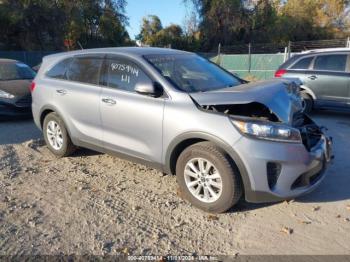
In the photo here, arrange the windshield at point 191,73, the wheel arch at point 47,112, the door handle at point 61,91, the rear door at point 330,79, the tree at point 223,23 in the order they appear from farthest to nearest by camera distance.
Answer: the tree at point 223,23
the rear door at point 330,79
the wheel arch at point 47,112
the door handle at point 61,91
the windshield at point 191,73

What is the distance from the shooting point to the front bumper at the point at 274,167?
3879 mm

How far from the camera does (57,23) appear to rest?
30.6 meters

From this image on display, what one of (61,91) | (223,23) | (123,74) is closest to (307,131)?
(123,74)

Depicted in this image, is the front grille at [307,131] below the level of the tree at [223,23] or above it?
below

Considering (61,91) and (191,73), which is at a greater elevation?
(191,73)

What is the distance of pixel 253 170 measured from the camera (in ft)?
12.8

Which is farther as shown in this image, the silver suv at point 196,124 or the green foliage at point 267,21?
the green foliage at point 267,21

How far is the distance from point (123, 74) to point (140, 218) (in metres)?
1.95

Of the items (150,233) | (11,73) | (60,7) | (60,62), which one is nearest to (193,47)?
(60,7)

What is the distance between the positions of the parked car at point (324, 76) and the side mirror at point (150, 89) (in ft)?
18.5

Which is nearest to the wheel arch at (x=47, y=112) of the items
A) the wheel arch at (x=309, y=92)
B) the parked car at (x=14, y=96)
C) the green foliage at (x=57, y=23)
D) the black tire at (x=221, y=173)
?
the black tire at (x=221, y=173)

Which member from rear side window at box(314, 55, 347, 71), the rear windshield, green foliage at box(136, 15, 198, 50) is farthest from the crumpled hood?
green foliage at box(136, 15, 198, 50)

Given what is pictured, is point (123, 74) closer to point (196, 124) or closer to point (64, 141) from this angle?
point (196, 124)

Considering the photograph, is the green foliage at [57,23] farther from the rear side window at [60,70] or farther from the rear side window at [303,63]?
the rear side window at [60,70]
